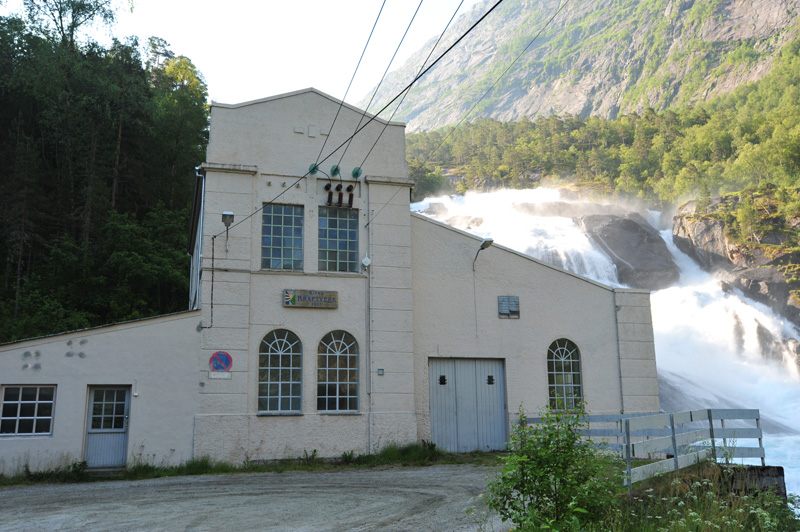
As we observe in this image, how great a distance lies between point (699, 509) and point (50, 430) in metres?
12.0

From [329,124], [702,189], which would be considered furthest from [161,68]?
[702,189]

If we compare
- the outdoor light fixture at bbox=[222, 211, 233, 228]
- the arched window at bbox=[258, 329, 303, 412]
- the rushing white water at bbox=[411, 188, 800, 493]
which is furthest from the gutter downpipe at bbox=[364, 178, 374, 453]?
the rushing white water at bbox=[411, 188, 800, 493]

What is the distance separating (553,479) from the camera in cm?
659

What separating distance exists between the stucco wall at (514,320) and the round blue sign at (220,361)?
14.8 feet

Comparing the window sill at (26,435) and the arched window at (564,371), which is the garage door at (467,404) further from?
the window sill at (26,435)

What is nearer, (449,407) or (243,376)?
(243,376)

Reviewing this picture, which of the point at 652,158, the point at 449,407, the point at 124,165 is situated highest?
the point at 652,158

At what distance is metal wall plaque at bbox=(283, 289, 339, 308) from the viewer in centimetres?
1533

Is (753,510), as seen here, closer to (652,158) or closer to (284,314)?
(284,314)

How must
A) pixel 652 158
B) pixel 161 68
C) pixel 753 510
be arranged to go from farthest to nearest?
pixel 652 158, pixel 161 68, pixel 753 510

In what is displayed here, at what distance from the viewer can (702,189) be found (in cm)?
9500

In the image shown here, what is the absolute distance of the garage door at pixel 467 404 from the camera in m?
16.3

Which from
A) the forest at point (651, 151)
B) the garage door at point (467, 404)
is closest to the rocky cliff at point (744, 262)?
the forest at point (651, 151)

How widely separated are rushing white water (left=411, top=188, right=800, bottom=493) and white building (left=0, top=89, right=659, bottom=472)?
13.3m
